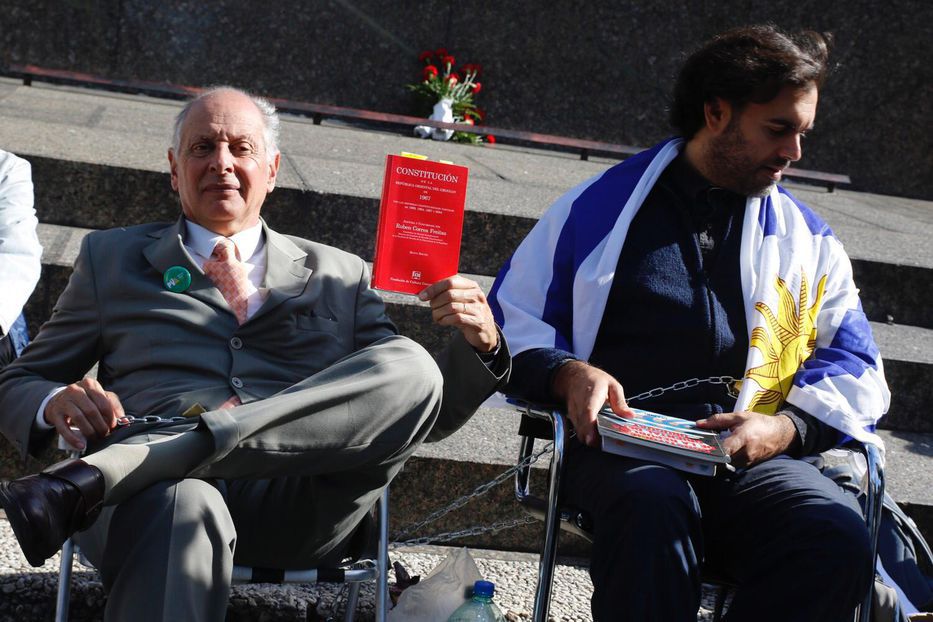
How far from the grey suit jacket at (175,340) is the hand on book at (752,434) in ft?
1.83

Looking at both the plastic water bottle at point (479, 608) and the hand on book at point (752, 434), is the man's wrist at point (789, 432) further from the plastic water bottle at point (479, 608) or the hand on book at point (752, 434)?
the plastic water bottle at point (479, 608)

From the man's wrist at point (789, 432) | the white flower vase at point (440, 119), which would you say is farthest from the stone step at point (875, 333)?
the white flower vase at point (440, 119)

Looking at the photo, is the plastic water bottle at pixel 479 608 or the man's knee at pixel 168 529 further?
the plastic water bottle at pixel 479 608

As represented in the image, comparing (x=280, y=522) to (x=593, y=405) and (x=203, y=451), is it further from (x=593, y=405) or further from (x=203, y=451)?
(x=593, y=405)

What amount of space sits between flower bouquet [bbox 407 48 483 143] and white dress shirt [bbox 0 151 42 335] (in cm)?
558

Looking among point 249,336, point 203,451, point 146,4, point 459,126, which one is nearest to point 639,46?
point 459,126

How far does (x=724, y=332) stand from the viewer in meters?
3.05

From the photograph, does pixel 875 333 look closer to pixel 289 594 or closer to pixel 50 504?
pixel 289 594

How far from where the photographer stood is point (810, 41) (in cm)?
316

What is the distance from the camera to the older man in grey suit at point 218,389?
90.2 inches

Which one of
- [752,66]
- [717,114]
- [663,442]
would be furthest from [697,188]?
[663,442]

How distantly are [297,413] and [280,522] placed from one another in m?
0.31

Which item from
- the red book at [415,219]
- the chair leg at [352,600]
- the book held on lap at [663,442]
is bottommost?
the chair leg at [352,600]

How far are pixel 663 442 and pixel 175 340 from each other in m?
1.22
